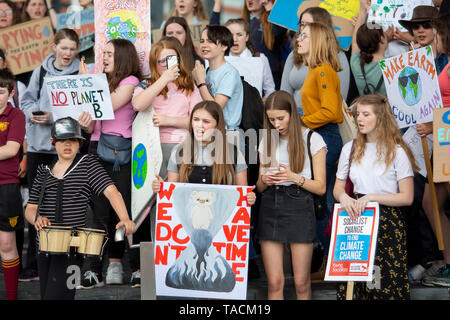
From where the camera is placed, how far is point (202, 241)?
5.73 metres

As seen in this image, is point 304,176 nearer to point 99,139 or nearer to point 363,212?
point 363,212

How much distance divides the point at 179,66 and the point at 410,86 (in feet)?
6.02

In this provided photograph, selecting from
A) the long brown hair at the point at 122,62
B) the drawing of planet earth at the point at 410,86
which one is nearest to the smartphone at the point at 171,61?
the long brown hair at the point at 122,62

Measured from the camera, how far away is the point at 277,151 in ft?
19.6

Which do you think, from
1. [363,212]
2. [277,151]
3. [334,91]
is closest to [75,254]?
[277,151]

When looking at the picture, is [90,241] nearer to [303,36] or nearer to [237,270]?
[237,270]

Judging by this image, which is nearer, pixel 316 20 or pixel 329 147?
pixel 329 147

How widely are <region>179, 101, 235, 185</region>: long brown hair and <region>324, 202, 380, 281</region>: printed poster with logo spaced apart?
87 cm

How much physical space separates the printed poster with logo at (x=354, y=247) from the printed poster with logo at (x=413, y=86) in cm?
112

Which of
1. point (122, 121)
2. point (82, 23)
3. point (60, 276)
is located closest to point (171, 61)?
point (122, 121)

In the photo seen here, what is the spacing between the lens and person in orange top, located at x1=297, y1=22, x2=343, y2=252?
6562 millimetres

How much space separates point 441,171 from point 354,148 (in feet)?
2.23
